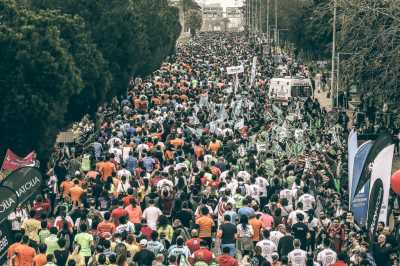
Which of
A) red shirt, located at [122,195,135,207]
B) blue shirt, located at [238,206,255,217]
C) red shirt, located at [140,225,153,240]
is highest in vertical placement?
red shirt, located at [140,225,153,240]

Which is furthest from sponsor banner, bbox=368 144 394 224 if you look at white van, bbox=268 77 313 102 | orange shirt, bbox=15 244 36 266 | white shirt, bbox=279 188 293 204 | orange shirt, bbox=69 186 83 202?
white van, bbox=268 77 313 102

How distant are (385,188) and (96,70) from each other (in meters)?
18.1

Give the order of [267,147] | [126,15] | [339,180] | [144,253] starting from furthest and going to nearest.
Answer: [126,15] < [267,147] < [339,180] < [144,253]

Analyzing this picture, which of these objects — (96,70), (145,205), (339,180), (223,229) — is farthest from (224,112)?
(223,229)

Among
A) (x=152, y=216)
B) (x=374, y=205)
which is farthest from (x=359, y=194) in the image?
(x=152, y=216)

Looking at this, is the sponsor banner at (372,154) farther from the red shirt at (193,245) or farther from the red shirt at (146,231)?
the red shirt at (146,231)

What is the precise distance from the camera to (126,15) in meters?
40.1

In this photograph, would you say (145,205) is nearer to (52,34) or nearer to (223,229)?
(223,229)

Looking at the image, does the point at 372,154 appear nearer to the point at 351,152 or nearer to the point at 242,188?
the point at 351,152

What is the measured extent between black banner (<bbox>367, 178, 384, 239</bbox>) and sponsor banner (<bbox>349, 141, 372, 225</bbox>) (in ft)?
1.34

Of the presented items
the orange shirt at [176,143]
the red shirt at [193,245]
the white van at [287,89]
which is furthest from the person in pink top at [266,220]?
the white van at [287,89]

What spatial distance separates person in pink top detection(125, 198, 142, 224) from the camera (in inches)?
662

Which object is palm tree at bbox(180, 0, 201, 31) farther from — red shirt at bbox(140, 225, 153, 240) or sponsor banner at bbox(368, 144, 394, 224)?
sponsor banner at bbox(368, 144, 394, 224)

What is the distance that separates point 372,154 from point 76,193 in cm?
559
